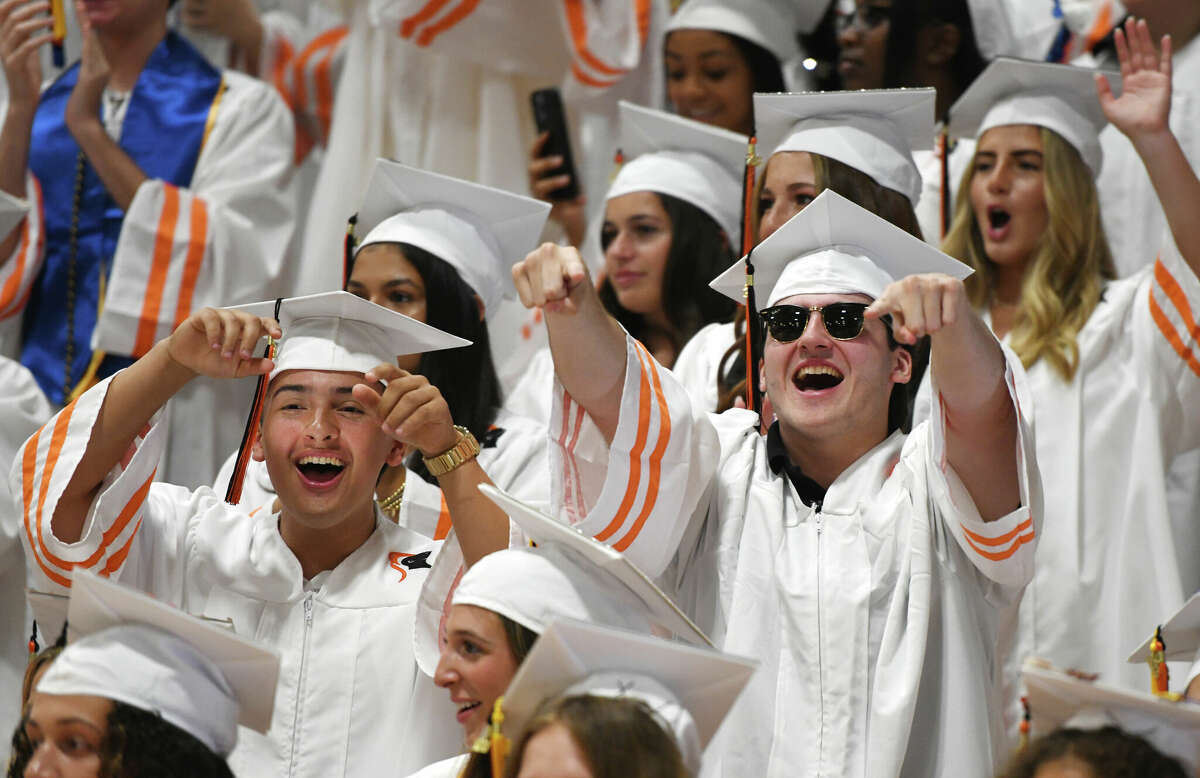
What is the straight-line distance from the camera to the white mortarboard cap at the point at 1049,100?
532cm

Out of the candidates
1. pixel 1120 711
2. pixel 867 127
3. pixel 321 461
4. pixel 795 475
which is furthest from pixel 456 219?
pixel 1120 711

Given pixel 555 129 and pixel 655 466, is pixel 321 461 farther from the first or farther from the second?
pixel 555 129

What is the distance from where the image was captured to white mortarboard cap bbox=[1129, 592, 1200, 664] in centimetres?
359

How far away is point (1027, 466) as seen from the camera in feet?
11.9

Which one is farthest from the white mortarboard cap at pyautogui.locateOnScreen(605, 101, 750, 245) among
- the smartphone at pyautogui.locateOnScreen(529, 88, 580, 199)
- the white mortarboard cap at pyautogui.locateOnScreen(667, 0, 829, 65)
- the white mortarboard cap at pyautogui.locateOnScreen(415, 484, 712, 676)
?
the white mortarboard cap at pyautogui.locateOnScreen(415, 484, 712, 676)

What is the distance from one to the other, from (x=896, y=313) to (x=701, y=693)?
87cm

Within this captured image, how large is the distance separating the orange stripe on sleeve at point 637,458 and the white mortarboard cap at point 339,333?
569 mm

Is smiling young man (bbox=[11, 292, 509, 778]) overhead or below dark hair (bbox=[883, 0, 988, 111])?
below

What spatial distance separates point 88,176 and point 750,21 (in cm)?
248

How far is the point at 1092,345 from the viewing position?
506cm

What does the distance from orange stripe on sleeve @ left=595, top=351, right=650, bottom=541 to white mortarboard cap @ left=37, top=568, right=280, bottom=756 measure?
0.85 meters

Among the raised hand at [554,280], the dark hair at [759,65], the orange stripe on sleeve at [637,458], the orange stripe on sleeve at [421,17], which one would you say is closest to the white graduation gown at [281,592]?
the orange stripe on sleeve at [637,458]

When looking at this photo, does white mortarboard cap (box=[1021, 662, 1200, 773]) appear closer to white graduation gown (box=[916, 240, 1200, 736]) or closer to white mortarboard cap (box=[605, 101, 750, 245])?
white graduation gown (box=[916, 240, 1200, 736])

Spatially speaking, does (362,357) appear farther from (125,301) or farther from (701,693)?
(125,301)
